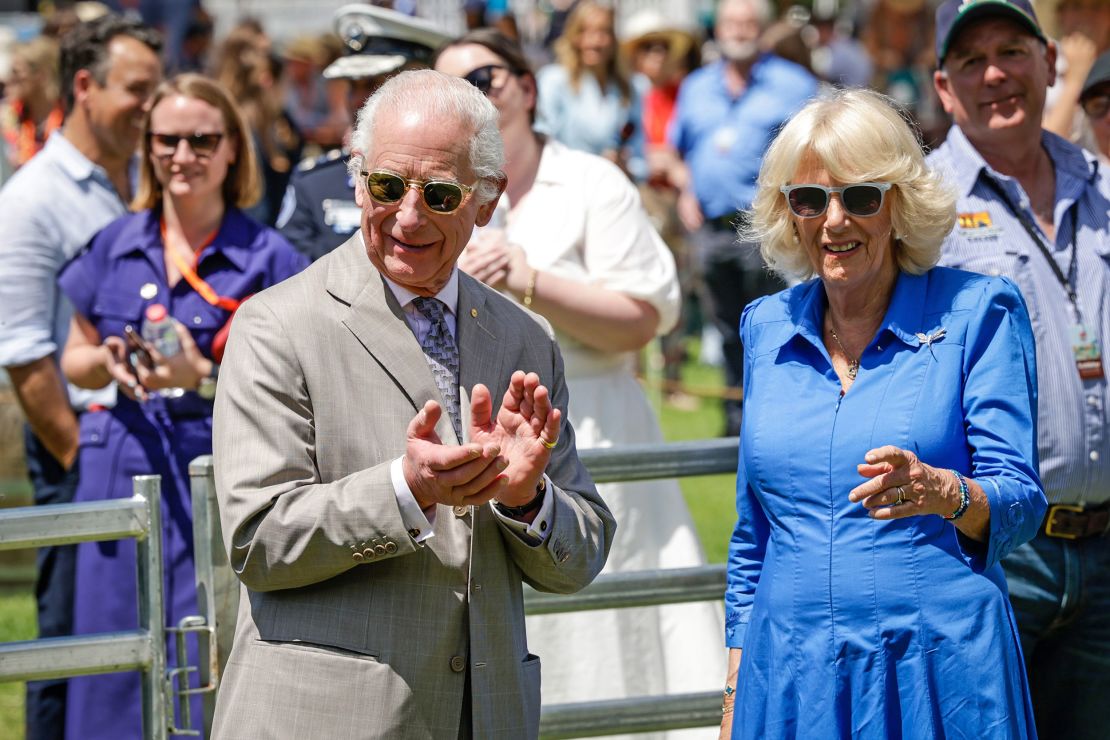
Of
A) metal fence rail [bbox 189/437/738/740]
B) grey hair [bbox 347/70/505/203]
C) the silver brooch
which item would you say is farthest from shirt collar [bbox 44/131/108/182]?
the silver brooch

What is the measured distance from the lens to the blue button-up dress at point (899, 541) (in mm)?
3295

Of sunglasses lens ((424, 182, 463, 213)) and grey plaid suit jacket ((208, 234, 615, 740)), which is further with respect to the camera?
sunglasses lens ((424, 182, 463, 213))

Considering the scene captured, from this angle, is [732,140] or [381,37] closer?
[381,37]

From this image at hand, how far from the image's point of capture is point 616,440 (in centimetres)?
504

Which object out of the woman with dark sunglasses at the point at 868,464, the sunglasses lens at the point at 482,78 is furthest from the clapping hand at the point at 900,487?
the sunglasses lens at the point at 482,78

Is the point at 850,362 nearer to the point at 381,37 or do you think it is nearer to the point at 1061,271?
the point at 1061,271

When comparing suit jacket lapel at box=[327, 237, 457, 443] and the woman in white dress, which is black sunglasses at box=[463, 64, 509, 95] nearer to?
the woman in white dress

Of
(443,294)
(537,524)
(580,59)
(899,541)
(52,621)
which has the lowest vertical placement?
(52,621)

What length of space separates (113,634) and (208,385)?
1.15 meters

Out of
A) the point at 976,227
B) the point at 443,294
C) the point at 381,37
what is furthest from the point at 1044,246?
the point at 381,37

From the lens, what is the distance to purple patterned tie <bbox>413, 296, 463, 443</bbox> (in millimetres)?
3148

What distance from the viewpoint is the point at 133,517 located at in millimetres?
3703

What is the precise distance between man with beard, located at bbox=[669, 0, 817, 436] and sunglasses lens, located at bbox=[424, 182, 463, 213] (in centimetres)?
728

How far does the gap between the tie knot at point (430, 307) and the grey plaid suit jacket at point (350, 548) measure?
0.19ft
